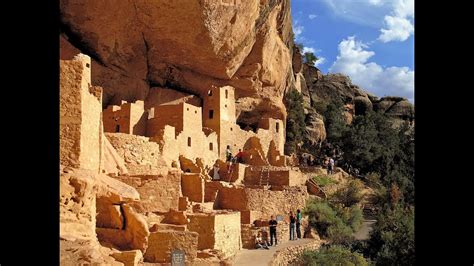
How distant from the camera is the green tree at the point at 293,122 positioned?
1129 inches

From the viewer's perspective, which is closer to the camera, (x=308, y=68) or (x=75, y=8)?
(x=75, y=8)

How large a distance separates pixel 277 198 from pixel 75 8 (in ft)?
30.2

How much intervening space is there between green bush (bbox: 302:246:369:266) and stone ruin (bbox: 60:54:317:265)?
1554 millimetres

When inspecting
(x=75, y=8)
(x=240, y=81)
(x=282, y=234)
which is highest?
(x=75, y=8)

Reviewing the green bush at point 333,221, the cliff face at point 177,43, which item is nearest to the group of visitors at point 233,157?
the cliff face at point 177,43

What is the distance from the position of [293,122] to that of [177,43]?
11333 mm

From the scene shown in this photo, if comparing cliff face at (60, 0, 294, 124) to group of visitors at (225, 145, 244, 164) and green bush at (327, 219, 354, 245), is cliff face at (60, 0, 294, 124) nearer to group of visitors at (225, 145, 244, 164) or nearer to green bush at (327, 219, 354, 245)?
group of visitors at (225, 145, 244, 164)

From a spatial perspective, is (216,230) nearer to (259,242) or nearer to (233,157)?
(259,242)

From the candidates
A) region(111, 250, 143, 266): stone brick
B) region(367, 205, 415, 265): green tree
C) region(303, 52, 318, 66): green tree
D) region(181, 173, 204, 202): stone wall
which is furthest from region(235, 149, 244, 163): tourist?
region(303, 52, 318, 66): green tree

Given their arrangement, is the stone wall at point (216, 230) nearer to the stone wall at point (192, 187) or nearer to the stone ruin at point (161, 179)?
the stone ruin at point (161, 179)
